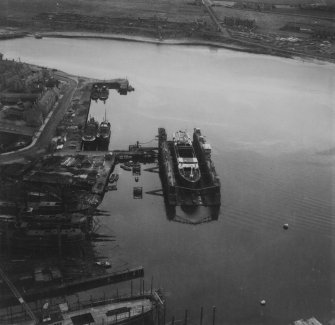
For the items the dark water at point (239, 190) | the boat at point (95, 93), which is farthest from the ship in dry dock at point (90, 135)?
the boat at point (95, 93)

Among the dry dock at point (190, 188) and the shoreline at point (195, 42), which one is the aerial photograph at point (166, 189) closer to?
the dry dock at point (190, 188)

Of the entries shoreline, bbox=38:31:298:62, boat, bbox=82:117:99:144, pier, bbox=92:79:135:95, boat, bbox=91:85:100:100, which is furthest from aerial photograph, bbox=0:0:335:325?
shoreline, bbox=38:31:298:62

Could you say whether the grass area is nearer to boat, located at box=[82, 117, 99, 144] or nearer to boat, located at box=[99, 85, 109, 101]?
boat, located at box=[99, 85, 109, 101]

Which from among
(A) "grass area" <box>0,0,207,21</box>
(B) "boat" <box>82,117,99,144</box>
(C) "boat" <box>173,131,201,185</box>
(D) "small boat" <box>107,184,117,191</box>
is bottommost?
(D) "small boat" <box>107,184,117,191</box>

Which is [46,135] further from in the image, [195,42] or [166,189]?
[195,42]

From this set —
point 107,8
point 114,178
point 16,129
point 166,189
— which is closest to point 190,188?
point 166,189

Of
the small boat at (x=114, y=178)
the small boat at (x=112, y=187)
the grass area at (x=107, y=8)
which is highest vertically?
the grass area at (x=107, y=8)

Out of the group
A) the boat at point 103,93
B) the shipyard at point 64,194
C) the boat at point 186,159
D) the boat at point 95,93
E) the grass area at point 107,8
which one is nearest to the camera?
the shipyard at point 64,194
